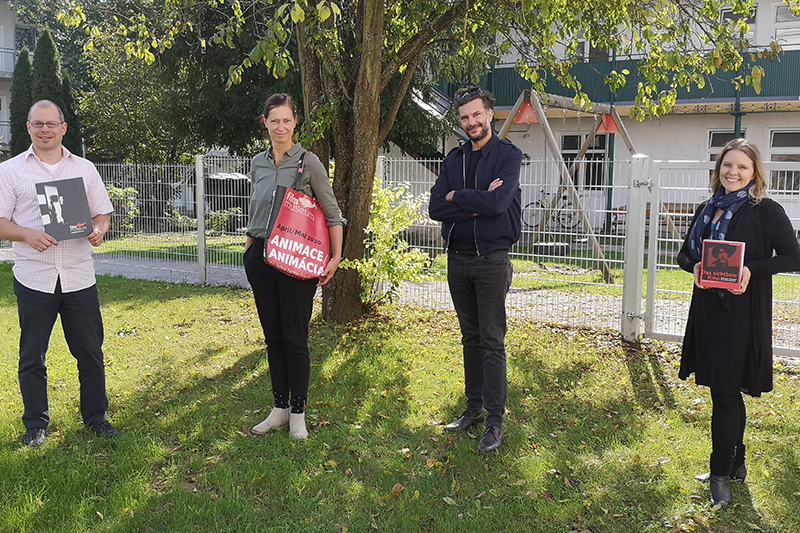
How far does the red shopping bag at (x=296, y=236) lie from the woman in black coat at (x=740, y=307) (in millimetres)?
2111

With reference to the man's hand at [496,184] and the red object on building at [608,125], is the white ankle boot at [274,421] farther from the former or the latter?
the red object on building at [608,125]

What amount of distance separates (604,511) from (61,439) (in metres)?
3.25

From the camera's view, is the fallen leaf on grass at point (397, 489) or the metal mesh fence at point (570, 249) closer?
the fallen leaf on grass at point (397, 489)

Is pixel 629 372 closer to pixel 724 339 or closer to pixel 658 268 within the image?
pixel 658 268

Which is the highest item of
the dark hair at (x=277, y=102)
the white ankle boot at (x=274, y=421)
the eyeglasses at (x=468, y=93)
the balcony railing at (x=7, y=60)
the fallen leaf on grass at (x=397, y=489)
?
the balcony railing at (x=7, y=60)

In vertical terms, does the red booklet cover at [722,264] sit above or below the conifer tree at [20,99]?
below

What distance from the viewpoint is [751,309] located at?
3.51 meters

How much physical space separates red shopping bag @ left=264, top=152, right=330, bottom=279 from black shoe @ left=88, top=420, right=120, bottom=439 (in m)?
1.56

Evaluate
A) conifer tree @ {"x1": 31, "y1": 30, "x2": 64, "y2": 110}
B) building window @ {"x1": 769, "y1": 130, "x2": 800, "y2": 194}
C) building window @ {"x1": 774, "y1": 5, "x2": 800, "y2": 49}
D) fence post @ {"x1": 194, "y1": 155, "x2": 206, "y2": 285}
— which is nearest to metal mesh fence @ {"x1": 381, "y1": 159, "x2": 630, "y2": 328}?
fence post @ {"x1": 194, "y1": 155, "x2": 206, "y2": 285}

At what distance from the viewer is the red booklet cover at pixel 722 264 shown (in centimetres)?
339

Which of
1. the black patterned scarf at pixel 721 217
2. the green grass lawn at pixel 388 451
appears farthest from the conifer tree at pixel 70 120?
the black patterned scarf at pixel 721 217

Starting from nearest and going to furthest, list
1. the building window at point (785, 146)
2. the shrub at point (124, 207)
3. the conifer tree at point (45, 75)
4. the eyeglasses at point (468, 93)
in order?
the eyeglasses at point (468, 93) < the shrub at point (124, 207) < the building window at point (785, 146) < the conifer tree at point (45, 75)

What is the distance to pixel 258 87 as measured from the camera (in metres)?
14.8

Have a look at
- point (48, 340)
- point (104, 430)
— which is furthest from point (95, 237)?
point (104, 430)
